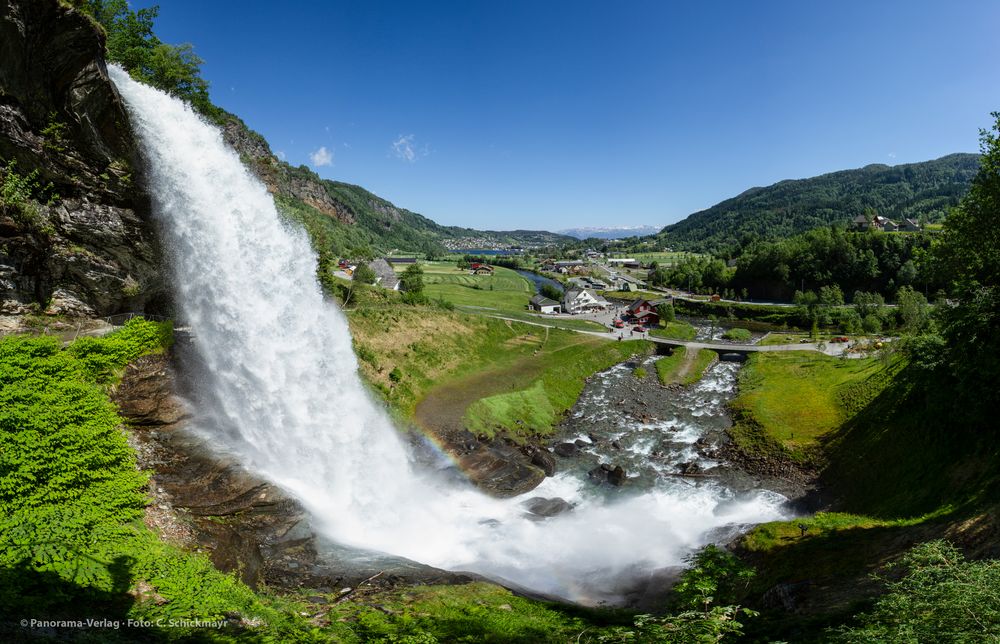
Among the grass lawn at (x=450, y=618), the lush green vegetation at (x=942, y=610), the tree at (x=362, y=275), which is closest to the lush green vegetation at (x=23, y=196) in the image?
the grass lawn at (x=450, y=618)

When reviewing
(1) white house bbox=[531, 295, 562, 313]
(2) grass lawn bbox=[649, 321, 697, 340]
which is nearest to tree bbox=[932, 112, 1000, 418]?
(2) grass lawn bbox=[649, 321, 697, 340]

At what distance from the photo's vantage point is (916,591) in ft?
22.4

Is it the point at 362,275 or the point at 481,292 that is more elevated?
the point at 362,275

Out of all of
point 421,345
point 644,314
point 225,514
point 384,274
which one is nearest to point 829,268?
point 644,314

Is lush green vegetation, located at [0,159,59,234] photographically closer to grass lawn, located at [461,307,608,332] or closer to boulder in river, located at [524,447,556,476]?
boulder in river, located at [524,447,556,476]

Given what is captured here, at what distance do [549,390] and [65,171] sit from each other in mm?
34416

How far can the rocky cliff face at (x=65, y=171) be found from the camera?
17.5m

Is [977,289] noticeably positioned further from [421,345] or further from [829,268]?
[829,268]

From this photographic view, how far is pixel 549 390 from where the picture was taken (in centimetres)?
4134

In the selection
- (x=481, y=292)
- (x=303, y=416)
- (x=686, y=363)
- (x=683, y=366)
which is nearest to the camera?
(x=303, y=416)

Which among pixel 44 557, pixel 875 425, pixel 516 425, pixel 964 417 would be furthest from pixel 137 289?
pixel 875 425

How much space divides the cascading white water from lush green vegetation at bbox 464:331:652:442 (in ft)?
31.1

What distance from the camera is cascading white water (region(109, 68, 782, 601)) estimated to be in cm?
1939

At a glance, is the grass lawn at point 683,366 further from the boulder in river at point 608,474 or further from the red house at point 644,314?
the boulder in river at point 608,474
